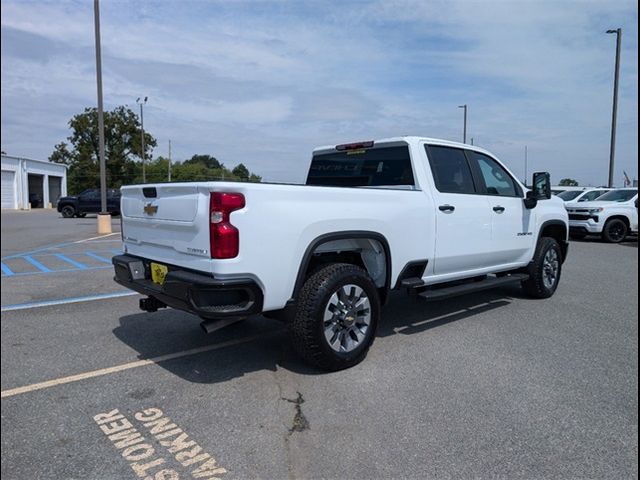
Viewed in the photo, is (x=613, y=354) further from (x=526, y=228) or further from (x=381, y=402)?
(x=381, y=402)

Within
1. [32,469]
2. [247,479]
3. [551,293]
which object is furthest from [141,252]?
[551,293]

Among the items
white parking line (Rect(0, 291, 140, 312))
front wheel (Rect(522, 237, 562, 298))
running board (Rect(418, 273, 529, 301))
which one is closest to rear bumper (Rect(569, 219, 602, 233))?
front wheel (Rect(522, 237, 562, 298))

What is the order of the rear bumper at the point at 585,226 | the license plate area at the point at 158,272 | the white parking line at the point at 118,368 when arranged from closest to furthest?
1. the white parking line at the point at 118,368
2. the license plate area at the point at 158,272
3. the rear bumper at the point at 585,226

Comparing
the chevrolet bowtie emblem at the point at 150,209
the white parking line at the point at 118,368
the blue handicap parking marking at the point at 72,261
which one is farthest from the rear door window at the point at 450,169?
the blue handicap parking marking at the point at 72,261

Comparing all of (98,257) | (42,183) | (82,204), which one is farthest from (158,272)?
(42,183)

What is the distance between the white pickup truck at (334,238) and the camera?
11.1ft

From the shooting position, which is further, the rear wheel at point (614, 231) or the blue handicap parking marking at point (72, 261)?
the rear wheel at point (614, 231)

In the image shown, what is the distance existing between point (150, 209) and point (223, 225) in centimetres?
105

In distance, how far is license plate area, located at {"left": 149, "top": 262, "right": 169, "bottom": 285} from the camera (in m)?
3.87

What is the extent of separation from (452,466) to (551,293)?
4.81 metres

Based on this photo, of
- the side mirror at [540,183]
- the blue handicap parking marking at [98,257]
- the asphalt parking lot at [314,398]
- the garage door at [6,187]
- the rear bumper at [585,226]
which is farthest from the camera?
the rear bumper at [585,226]

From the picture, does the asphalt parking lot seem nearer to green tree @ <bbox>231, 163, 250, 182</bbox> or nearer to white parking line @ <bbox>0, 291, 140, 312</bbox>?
white parking line @ <bbox>0, 291, 140, 312</bbox>

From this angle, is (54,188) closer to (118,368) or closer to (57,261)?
(57,261)

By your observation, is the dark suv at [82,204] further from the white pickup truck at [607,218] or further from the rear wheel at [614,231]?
the rear wheel at [614,231]
